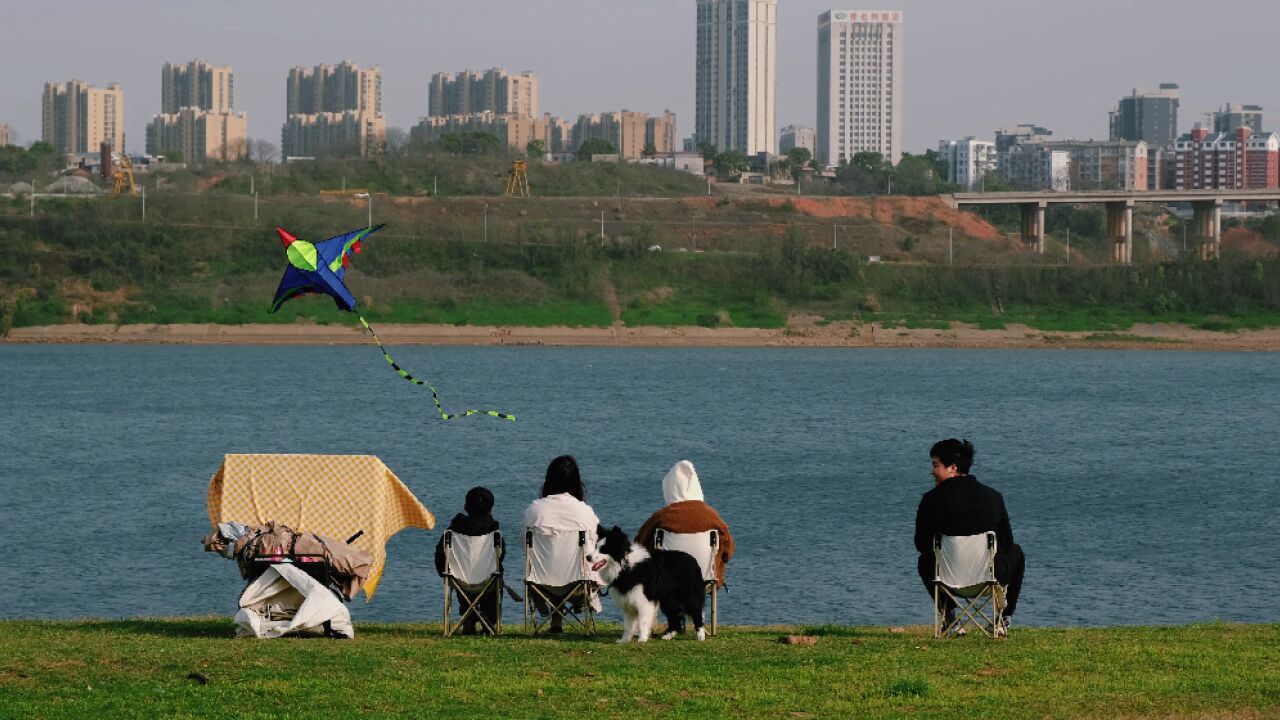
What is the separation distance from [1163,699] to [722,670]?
6.51 feet

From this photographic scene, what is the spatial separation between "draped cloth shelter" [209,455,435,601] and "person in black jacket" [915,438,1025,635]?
2880 millimetres

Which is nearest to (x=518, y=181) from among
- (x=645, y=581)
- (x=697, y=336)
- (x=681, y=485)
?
(x=697, y=336)

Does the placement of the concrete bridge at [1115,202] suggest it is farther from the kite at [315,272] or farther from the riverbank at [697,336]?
the kite at [315,272]

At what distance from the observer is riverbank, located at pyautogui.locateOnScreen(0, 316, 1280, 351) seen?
270 feet

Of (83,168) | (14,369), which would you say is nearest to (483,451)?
(14,369)

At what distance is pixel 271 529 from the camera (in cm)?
995

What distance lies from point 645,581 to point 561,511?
0.95 m

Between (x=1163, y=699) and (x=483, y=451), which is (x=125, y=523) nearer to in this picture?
(x=483, y=451)

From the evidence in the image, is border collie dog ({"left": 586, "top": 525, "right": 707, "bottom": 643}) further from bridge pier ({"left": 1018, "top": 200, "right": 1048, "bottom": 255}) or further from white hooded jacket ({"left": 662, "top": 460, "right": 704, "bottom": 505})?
bridge pier ({"left": 1018, "top": 200, "right": 1048, "bottom": 255})

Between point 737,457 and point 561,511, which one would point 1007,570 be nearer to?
point 561,511

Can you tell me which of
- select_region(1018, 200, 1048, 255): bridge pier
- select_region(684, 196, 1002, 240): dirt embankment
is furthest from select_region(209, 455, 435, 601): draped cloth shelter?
select_region(1018, 200, 1048, 255): bridge pier

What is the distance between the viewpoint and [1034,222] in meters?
109

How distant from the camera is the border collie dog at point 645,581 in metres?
9.41

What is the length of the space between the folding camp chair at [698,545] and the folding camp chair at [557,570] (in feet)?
1.49
